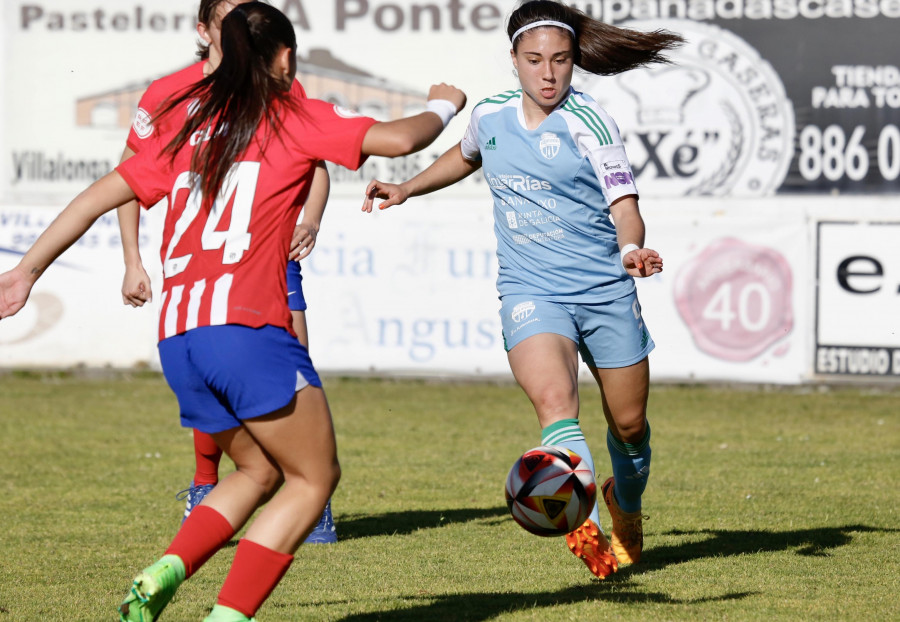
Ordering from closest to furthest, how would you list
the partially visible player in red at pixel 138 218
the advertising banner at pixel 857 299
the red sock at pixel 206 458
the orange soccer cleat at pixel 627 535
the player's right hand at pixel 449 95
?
the player's right hand at pixel 449 95, the partially visible player in red at pixel 138 218, the orange soccer cleat at pixel 627 535, the red sock at pixel 206 458, the advertising banner at pixel 857 299

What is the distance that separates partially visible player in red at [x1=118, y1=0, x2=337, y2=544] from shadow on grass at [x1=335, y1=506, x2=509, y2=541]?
21 cm

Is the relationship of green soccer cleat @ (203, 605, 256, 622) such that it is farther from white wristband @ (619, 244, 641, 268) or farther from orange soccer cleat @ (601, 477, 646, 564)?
orange soccer cleat @ (601, 477, 646, 564)

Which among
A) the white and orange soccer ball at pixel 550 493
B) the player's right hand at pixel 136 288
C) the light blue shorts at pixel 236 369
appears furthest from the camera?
the player's right hand at pixel 136 288

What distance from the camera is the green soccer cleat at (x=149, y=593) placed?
11.9 feet

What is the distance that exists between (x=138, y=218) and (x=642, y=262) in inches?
93.5

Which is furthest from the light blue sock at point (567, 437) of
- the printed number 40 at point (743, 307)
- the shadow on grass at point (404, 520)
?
the printed number 40 at point (743, 307)

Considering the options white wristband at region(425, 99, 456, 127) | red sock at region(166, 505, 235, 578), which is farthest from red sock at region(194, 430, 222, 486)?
white wristband at region(425, 99, 456, 127)

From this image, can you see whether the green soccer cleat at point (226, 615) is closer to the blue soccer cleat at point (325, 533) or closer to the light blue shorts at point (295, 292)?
the light blue shorts at point (295, 292)

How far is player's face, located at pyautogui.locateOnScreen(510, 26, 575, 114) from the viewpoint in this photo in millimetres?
5035

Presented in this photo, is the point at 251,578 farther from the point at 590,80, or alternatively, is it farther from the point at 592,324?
the point at 590,80

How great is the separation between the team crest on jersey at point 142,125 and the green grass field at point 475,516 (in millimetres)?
1854

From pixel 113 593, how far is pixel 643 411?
Answer: 2.26 metres

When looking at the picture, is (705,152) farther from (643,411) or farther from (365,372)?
(643,411)

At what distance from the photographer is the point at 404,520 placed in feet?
22.4
